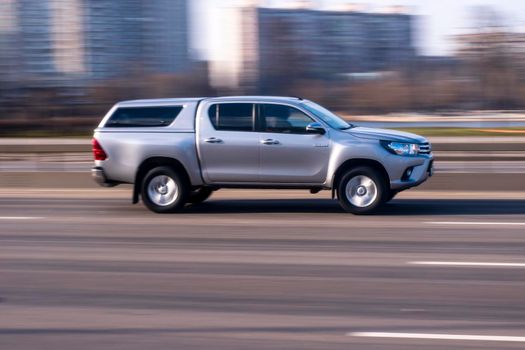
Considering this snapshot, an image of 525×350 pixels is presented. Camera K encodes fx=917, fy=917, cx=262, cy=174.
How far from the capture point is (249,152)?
14.3 m

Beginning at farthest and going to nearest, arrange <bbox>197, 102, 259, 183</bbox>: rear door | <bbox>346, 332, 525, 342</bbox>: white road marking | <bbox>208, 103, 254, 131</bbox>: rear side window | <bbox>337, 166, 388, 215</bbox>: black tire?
<bbox>208, 103, 254, 131</bbox>: rear side window < <bbox>197, 102, 259, 183</bbox>: rear door < <bbox>337, 166, 388, 215</bbox>: black tire < <bbox>346, 332, 525, 342</bbox>: white road marking

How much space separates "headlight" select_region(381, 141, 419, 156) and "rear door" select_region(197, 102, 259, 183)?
6.64ft

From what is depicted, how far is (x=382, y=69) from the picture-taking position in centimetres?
8406

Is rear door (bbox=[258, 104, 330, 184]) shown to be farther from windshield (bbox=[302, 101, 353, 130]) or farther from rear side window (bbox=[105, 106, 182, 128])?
rear side window (bbox=[105, 106, 182, 128])

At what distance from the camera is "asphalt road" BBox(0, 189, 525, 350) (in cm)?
668

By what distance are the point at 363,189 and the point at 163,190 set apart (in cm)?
317

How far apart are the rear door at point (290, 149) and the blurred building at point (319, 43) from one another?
197ft

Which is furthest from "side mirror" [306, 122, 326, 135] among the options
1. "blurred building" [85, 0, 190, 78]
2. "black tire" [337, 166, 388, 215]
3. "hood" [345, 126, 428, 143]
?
"blurred building" [85, 0, 190, 78]

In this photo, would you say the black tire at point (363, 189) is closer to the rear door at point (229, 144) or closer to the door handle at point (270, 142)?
the door handle at point (270, 142)

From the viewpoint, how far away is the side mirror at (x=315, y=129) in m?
14.1

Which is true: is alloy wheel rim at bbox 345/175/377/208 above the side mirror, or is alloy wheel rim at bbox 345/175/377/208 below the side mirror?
below

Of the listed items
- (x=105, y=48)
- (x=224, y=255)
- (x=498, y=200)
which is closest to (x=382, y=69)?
(x=105, y=48)

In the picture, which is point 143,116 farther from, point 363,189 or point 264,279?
point 264,279

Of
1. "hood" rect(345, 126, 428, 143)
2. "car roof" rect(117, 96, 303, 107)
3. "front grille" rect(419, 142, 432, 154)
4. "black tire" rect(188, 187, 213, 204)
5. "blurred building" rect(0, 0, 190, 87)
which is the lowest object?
"black tire" rect(188, 187, 213, 204)
